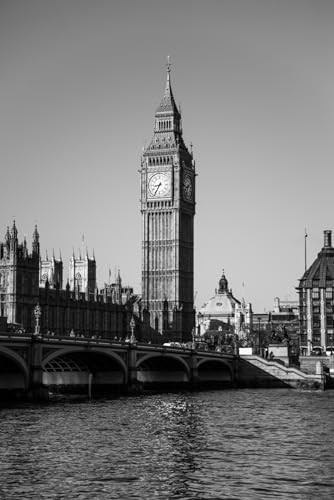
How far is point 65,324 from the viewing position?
186 m

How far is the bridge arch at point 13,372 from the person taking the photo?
104500 millimetres

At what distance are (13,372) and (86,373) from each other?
19.3 m

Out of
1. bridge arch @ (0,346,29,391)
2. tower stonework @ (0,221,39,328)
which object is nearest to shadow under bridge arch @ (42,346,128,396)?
bridge arch @ (0,346,29,391)

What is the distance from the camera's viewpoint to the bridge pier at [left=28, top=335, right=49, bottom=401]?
4181 inches

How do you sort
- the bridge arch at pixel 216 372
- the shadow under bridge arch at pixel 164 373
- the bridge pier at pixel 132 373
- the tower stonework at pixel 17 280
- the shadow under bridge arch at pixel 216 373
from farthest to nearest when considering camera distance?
the tower stonework at pixel 17 280
the bridge arch at pixel 216 372
the shadow under bridge arch at pixel 216 373
the shadow under bridge arch at pixel 164 373
the bridge pier at pixel 132 373

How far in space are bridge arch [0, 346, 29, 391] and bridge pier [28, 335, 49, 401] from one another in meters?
0.71

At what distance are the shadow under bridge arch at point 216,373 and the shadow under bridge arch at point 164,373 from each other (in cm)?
687

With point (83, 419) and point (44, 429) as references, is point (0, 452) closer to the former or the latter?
point (44, 429)

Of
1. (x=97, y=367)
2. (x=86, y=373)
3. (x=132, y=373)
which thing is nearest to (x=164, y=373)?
(x=97, y=367)

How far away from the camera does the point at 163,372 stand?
476 feet

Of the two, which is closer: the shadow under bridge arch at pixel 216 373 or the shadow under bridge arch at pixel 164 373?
the shadow under bridge arch at pixel 164 373

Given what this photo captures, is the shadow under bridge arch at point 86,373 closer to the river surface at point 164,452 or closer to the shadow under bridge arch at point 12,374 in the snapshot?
the shadow under bridge arch at point 12,374

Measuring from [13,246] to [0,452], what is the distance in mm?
106106

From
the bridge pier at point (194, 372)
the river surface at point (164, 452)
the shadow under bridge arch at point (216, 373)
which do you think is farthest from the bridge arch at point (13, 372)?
the shadow under bridge arch at point (216, 373)
